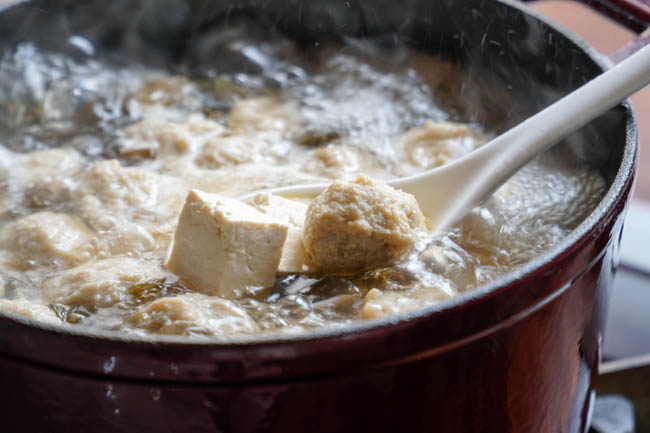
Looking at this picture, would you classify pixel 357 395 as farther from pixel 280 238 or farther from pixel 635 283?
pixel 635 283

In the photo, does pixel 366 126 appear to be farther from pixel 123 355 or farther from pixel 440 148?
pixel 123 355

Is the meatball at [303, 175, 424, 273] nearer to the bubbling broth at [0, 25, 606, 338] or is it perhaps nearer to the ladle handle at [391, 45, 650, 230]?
the bubbling broth at [0, 25, 606, 338]

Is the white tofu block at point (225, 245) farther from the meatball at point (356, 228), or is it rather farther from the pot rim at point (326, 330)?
the pot rim at point (326, 330)

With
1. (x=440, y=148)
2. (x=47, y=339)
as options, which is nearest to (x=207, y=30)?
(x=440, y=148)

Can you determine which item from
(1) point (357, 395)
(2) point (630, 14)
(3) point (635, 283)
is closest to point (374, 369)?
(1) point (357, 395)

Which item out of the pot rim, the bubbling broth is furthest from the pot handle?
the pot rim
